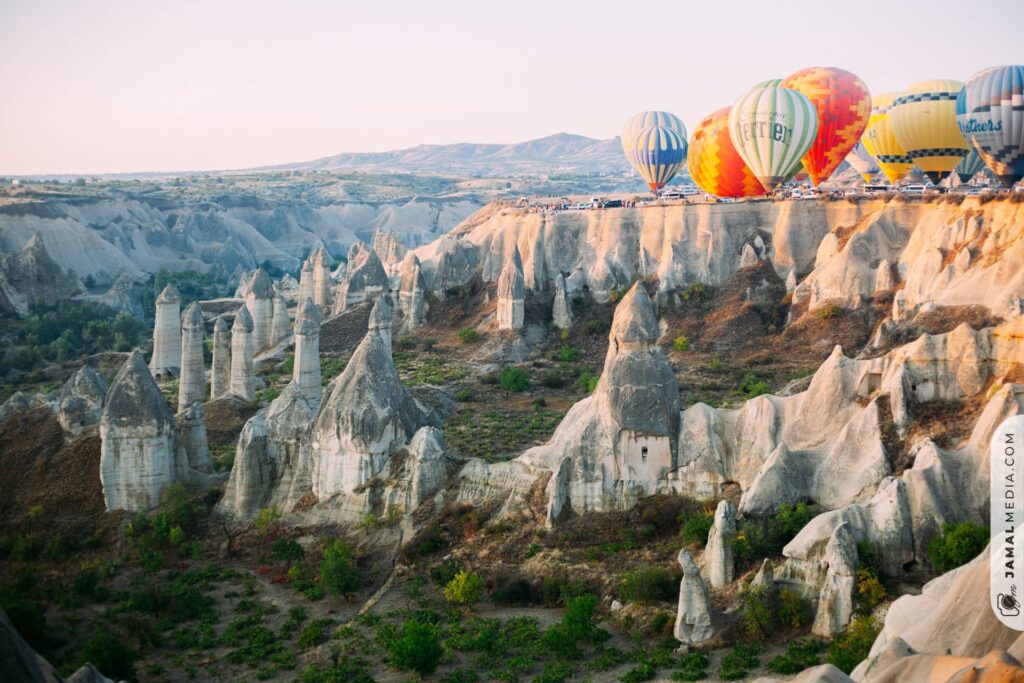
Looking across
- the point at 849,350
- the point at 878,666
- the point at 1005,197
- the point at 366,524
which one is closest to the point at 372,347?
the point at 366,524

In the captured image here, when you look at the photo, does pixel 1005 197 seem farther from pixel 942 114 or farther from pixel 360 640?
pixel 360 640

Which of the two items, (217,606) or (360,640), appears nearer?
(360,640)

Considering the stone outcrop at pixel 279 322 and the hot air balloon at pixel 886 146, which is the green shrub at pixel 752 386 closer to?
the stone outcrop at pixel 279 322

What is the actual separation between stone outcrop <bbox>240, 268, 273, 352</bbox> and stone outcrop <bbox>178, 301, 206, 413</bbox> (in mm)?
9102

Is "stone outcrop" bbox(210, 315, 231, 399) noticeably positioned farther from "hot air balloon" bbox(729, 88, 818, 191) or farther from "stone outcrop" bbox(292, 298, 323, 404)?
"hot air balloon" bbox(729, 88, 818, 191)

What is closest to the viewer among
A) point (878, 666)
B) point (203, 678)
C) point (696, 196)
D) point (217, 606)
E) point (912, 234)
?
point (878, 666)

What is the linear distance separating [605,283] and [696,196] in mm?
11818

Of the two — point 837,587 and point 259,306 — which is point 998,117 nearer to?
point 837,587

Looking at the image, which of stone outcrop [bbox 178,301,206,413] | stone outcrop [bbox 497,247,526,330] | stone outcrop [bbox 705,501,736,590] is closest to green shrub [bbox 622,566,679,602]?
stone outcrop [bbox 705,501,736,590]

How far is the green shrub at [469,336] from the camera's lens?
51.3 m

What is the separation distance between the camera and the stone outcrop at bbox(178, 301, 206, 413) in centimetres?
3897

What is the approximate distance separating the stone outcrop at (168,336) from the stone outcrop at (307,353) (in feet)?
31.5

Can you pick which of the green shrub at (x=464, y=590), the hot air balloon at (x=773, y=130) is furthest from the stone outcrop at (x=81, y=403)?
the hot air balloon at (x=773, y=130)

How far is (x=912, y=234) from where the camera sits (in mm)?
46625
